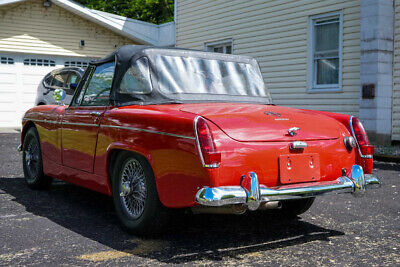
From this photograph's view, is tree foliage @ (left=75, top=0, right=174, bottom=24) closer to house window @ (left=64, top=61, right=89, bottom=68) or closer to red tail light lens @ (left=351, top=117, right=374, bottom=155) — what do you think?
house window @ (left=64, top=61, right=89, bottom=68)

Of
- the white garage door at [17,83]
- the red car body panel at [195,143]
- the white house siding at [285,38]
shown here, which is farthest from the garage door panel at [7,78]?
the red car body panel at [195,143]

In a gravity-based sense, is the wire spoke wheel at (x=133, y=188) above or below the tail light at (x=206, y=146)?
below

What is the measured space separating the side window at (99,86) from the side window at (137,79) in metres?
0.23

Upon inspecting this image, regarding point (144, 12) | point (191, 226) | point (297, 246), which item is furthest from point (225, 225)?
point (144, 12)

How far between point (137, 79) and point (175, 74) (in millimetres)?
381

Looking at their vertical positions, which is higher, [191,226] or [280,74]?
[280,74]

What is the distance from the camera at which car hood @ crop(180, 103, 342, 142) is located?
3.77 m

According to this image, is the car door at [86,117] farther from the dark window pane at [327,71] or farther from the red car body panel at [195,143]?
the dark window pane at [327,71]

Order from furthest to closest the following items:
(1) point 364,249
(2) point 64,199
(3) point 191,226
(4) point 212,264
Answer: (2) point 64,199 < (3) point 191,226 < (1) point 364,249 < (4) point 212,264

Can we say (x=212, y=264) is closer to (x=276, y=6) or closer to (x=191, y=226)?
(x=191, y=226)

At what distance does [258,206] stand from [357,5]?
29.3 feet

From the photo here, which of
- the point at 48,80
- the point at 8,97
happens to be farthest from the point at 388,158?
the point at 8,97

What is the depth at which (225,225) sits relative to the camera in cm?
469

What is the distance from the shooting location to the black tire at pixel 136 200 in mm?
3961
